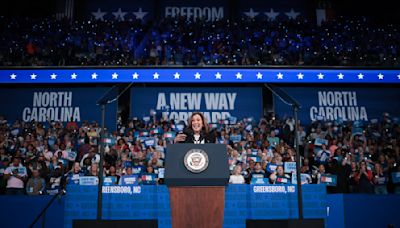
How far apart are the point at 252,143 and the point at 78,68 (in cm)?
752

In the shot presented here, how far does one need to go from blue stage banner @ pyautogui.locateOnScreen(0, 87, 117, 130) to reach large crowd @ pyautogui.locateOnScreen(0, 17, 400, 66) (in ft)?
5.83

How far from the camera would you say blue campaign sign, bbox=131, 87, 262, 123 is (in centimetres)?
1761

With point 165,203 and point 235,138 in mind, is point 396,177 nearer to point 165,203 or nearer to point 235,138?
point 235,138

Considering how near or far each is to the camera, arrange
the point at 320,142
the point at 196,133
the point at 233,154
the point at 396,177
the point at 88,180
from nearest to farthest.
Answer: the point at 196,133 < the point at 88,180 < the point at 396,177 < the point at 233,154 < the point at 320,142

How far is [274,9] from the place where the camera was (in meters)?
23.4

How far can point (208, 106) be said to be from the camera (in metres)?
17.7

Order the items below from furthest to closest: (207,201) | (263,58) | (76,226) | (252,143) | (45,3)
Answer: (45,3) < (263,58) < (252,143) < (76,226) < (207,201)

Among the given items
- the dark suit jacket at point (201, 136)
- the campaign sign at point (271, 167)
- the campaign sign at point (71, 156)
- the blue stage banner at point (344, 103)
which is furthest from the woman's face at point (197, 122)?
the blue stage banner at point (344, 103)

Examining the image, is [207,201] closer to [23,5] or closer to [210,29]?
[210,29]

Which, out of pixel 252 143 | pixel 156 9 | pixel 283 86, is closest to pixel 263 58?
pixel 283 86

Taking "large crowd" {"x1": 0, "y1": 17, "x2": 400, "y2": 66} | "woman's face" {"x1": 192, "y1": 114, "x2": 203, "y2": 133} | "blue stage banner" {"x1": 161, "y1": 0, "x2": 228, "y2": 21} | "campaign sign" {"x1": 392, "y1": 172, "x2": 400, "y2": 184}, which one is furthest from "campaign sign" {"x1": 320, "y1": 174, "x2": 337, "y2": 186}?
"blue stage banner" {"x1": 161, "y1": 0, "x2": 228, "y2": 21}

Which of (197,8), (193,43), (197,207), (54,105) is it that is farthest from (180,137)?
(197,8)

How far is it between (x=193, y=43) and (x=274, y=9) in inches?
302

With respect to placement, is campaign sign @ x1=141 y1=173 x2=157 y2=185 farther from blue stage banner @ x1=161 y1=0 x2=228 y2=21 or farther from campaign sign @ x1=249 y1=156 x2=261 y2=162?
blue stage banner @ x1=161 y1=0 x2=228 y2=21
